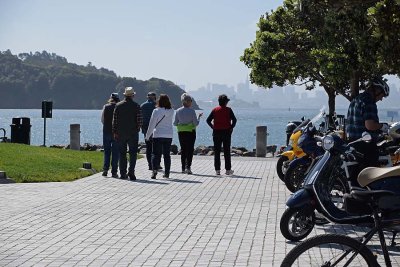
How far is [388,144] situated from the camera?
9.57 metres

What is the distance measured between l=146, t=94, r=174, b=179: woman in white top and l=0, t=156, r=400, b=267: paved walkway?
703mm

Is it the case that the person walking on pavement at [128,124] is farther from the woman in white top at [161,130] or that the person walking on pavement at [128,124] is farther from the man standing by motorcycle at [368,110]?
the man standing by motorcycle at [368,110]

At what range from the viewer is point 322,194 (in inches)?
298

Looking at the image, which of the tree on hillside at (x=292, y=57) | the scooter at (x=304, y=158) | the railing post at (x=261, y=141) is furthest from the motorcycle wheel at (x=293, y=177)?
the railing post at (x=261, y=141)

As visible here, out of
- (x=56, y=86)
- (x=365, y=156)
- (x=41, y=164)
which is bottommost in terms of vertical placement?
(x=41, y=164)

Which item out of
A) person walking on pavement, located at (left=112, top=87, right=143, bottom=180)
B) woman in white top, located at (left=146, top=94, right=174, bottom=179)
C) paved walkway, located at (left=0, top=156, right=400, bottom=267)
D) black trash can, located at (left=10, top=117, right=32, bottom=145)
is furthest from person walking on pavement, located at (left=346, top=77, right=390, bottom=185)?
black trash can, located at (left=10, top=117, right=32, bottom=145)

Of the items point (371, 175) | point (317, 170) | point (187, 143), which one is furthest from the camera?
point (187, 143)

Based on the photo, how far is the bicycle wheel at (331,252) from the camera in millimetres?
4977

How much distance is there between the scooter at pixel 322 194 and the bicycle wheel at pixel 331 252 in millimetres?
1171

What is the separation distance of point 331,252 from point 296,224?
370 cm

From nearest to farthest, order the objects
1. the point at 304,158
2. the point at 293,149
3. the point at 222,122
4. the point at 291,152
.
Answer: the point at 304,158 < the point at 293,149 < the point at 291,152 < the point at 222,122

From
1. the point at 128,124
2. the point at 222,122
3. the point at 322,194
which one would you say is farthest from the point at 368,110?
the point at 222,122

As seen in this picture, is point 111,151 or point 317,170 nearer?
point 317,170

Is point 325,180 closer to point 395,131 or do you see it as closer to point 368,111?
point 368,111
